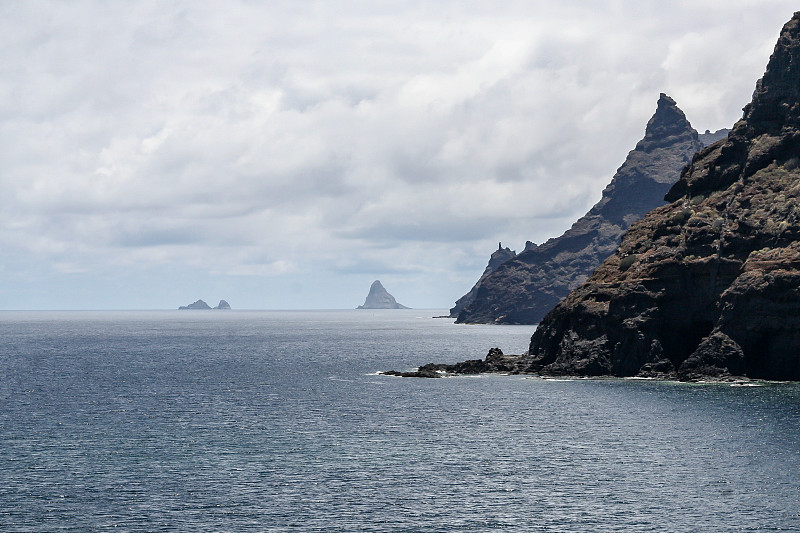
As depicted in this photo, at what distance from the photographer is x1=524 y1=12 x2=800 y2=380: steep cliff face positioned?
4715 inches

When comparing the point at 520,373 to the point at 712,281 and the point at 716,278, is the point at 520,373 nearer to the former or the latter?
the point at 712,281

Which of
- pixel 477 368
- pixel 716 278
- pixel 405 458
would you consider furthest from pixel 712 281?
pixel 405 458

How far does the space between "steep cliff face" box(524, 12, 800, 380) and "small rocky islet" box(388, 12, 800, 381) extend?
0.18m

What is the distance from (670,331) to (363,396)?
52.6m

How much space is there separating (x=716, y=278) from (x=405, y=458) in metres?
76.5

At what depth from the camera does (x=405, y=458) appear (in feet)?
235

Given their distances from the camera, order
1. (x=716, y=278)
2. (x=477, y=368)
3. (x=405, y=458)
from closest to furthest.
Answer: (x=405, y=458) → (x=716, y=278) → (x=477, y=368)

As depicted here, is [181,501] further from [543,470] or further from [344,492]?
[543,470]

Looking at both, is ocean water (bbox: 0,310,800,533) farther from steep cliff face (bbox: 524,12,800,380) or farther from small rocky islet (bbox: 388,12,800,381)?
steep cliff face (bbox: 524,12,800,380)

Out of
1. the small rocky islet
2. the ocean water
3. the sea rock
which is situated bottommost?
the ocean water

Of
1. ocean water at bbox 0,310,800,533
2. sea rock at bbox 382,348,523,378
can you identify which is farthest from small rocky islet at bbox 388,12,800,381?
ocean water at bbox 0,310,800,533

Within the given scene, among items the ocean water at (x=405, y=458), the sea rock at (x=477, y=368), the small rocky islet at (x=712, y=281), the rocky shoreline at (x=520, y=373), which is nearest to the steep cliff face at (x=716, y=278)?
the small rocky islet at (x=712, y=281)

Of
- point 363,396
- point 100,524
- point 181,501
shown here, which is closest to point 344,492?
point 181,501

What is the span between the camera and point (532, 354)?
152375mm
